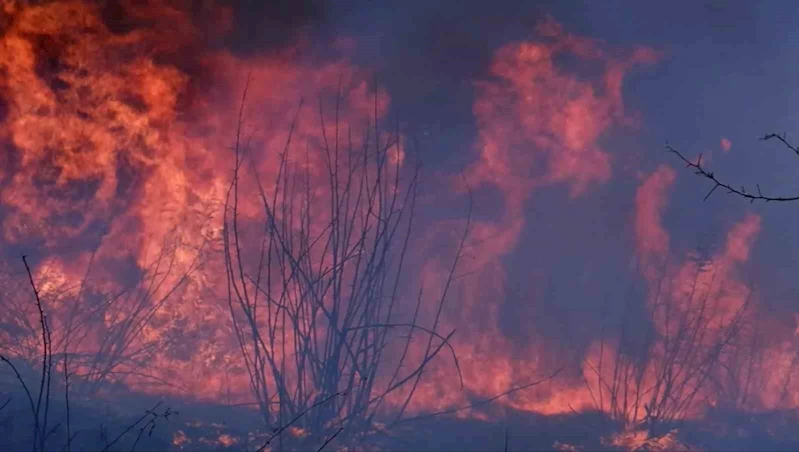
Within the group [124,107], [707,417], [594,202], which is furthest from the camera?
[594,202]

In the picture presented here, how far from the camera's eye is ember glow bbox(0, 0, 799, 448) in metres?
5.95

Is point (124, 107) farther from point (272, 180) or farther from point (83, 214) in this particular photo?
point (272, 180)

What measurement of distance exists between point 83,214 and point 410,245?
3420 mm

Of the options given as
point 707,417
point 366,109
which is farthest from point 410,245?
point 707,417

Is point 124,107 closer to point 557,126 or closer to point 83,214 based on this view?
point 83,214

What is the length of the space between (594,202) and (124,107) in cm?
523

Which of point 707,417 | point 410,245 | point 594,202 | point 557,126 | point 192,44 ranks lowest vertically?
point 707,417

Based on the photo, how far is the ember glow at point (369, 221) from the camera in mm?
5945

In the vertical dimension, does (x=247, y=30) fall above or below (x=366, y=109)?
above

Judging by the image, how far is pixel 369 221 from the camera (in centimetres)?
630

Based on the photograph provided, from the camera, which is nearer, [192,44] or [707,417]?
[192,44]

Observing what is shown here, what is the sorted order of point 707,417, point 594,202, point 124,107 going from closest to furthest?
point 124,107, point 707,417, point 594,202

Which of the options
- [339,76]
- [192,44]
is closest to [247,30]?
[192,44]

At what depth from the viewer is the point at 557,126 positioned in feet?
22.5
